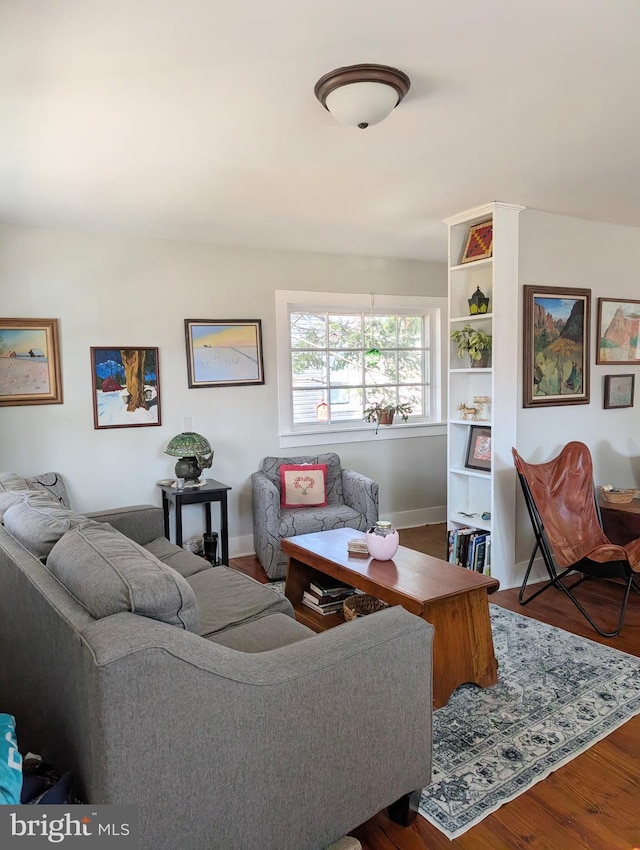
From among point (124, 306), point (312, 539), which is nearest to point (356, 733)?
point (312, 539)

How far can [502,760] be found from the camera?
2119 mm

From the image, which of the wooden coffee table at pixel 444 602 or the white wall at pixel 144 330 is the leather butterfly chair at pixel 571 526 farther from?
the white wall at pixel 144 330

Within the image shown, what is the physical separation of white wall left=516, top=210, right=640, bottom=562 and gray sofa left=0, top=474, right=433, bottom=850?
2.58 metres

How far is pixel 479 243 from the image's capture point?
3.89 meters

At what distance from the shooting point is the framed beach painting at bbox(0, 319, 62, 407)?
12.5 feet

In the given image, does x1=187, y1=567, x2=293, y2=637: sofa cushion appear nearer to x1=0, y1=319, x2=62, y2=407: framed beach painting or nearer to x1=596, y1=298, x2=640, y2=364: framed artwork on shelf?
x1=0, y1=319, x2=62, y2=407: framed beach painting

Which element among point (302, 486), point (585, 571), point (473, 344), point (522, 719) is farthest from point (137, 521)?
point (585, 571)

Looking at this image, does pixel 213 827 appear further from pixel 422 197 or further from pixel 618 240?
pixel 618 240

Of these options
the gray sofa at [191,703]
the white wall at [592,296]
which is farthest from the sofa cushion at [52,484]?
the white wall at [592,296]

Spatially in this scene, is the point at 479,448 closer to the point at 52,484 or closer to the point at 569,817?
the point at 569,817

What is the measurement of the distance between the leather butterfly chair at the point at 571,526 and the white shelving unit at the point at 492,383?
23 cm

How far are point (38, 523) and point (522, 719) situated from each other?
199cm

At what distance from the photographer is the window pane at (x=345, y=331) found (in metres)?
5.12

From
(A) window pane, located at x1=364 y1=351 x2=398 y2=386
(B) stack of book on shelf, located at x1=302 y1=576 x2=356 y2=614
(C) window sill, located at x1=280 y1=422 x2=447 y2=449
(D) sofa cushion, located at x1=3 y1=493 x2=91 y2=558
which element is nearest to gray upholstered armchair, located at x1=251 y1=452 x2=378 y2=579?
(C) window sill, located at x1=280 y1=422 x2=447 y2=449
